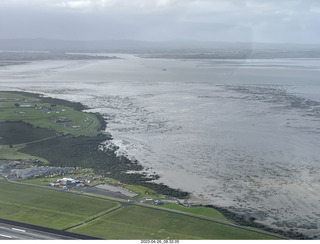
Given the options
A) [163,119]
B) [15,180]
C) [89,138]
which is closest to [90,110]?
[163,119]

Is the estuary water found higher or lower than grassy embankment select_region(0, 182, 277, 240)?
higher

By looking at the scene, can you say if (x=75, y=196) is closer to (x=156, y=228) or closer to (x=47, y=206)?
(x=47, y=206)

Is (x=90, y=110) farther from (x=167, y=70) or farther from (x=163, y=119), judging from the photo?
(x=167, y=70)

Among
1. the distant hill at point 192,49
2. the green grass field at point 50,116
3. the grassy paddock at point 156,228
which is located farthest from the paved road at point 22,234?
the distant hill at point 192,49

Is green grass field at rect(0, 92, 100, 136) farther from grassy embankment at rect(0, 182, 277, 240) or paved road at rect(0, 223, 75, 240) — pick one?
paved road at rect(0, 223, 75, 240)

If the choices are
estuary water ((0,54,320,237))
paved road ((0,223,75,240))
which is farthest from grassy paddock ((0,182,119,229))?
estuary water ((0,54,320,237))

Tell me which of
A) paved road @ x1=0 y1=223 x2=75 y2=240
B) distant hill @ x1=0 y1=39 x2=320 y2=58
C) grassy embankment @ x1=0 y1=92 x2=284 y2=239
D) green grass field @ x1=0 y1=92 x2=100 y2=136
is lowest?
paved road @ x1=0 y1=223 x2=75 y2=240

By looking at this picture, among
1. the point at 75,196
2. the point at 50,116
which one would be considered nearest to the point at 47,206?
the point at 75,196
